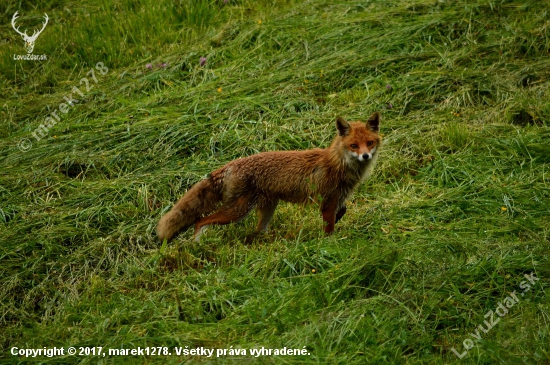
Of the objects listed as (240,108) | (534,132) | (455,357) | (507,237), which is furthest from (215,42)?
(455,357)

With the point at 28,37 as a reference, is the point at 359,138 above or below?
below

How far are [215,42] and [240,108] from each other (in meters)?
2.17

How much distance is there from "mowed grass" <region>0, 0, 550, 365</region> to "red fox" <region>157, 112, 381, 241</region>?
210mm

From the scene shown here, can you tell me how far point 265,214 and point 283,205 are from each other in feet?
1.74

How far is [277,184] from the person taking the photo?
268 inches

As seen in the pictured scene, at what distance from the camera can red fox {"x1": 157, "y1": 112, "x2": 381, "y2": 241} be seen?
672 cm

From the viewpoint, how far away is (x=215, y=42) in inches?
414

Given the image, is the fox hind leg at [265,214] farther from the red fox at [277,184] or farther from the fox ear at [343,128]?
the fox ear at [343,128]

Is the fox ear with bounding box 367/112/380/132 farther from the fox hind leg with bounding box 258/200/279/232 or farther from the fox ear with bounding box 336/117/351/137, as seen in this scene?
the fox hind leg with bounding box 258/200/279/232

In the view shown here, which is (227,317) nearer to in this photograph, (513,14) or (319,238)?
(319,238)

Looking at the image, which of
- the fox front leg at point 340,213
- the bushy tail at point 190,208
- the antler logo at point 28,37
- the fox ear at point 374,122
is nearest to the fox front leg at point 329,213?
the fox front leg at point 340,213

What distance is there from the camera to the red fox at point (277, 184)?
6.72 m

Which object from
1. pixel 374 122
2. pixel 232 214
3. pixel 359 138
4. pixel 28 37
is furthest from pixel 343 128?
pixel 28 37

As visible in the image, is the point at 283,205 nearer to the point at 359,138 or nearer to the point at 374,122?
the point at 359,138
